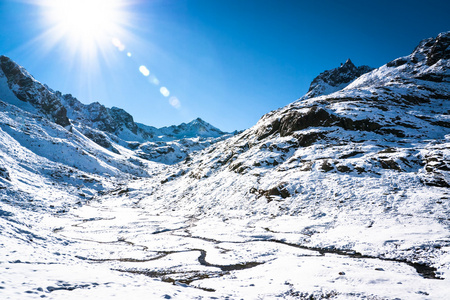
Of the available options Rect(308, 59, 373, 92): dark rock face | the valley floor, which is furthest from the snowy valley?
Rect(308, 59, 373, 92): dark rock face

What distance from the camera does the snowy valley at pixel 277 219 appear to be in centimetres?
1095

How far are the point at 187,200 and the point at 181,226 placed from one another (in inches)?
605

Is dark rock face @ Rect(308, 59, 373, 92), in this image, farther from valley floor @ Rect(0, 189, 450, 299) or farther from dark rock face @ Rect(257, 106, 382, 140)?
valley floor @ Rect(0, 189, 450, 299)

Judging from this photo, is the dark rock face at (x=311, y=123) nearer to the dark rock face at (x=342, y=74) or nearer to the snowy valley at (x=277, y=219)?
the snowy valley at (x=277, y=219)

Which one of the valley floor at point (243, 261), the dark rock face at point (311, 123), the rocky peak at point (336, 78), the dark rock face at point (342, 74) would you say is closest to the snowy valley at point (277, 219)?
the valley floor at point (243, 261)

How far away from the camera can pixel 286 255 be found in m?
16.6

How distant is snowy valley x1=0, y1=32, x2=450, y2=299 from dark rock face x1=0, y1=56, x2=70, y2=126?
6344 cm

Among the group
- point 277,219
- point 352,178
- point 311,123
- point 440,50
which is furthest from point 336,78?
point 277,219

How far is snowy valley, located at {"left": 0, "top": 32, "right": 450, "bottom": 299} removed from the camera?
35.9 ft

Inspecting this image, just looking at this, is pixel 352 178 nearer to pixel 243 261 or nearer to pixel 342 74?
pixel 243 261

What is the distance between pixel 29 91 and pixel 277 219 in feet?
520

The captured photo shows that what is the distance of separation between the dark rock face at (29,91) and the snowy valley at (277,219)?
63439mm

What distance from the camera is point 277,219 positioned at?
26891mm

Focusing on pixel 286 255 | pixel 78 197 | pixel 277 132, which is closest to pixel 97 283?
pixel 286 255
